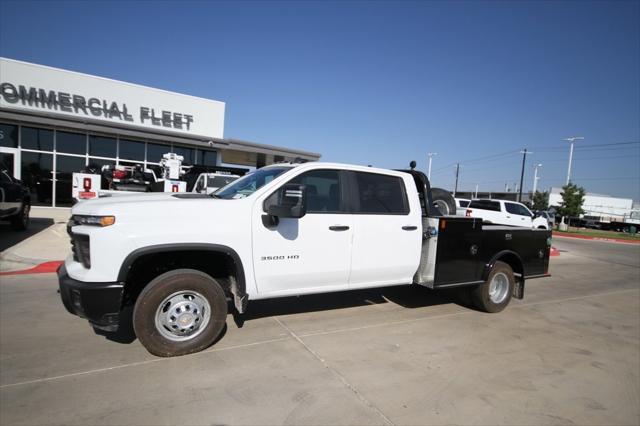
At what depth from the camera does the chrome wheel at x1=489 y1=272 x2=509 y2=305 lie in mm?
5852

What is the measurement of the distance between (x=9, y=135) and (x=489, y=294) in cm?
1947

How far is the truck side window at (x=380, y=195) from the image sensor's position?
461 cm

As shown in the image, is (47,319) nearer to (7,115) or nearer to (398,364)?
(398,364)

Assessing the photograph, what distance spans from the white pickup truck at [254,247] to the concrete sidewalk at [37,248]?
472 cm

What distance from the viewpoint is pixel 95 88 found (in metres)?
18.0

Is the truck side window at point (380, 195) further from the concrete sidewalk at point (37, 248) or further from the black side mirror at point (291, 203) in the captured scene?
the concrete sidewalk at point (37, 248)

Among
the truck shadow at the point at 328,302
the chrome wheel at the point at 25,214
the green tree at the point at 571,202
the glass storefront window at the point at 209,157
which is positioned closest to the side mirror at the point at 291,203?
the truck shadow at the point at 328,302

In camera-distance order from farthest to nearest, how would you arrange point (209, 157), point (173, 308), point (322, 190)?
1. point (209, 157)
2. point (322, 190)
3. point (173, 308)

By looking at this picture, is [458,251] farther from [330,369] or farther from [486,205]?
[486,205]

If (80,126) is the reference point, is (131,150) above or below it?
below

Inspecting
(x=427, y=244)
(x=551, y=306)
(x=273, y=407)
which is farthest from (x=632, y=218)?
(x=273, y=407)

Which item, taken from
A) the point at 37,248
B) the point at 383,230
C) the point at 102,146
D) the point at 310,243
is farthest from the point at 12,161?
the point at 383,230

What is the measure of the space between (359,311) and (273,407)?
2.64m

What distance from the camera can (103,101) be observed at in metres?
18.2
